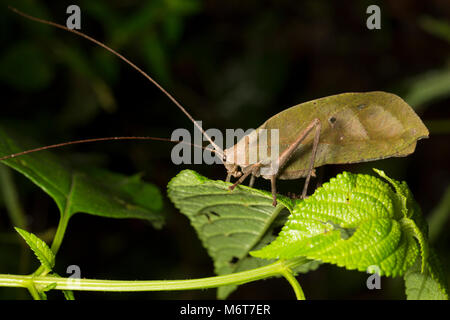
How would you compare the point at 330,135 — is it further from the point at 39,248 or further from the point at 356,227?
the point at 39,248

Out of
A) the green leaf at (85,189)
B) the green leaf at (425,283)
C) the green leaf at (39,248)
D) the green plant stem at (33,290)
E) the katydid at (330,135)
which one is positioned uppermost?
the katydid at (330,135)

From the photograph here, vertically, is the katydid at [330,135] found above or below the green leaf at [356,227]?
above

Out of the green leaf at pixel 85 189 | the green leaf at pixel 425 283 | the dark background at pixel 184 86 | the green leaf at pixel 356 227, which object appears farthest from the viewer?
the dark background at pixel 184 86

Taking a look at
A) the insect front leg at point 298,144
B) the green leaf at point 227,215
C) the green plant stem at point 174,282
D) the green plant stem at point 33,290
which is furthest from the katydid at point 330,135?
the green plant stem at point 33,290

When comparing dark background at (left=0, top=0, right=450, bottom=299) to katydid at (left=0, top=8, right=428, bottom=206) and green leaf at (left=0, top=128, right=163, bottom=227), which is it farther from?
katydid at (left=0, top=8, right=428, bottom=206)

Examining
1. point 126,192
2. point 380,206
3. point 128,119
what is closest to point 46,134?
point 128,119

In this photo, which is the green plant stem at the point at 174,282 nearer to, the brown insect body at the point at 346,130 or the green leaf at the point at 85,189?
the green leaf at the point at 85,189
